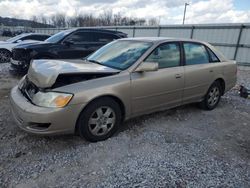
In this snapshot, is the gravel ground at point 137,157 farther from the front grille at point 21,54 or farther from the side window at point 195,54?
the front grille at point 21,54

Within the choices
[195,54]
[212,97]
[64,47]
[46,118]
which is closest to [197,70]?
[195,54]

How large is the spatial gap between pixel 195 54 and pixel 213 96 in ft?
3.69

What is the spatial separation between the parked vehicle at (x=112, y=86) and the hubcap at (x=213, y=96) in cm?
15

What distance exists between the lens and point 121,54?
3.86 m

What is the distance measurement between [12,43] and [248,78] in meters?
10.4

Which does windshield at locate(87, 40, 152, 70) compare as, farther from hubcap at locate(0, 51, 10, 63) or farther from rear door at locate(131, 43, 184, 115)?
hubcap at locate(0, 51, 10, 63)

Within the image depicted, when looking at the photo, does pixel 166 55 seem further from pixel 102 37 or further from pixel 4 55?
pixel 4 55

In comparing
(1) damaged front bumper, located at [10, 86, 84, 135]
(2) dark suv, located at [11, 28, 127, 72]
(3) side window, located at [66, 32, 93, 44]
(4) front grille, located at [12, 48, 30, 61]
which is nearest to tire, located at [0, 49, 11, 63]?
(2) dark suv, located at [11, 28, 127, 72]

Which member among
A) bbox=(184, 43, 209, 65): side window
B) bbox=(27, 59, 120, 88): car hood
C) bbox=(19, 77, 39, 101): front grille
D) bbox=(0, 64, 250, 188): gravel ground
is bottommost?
bbox=(0, 64, 250, 188): gravel ground

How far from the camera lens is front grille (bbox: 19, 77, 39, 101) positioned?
3.14 m

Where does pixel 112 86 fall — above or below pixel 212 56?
below

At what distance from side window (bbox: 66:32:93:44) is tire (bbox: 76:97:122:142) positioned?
5060 mm

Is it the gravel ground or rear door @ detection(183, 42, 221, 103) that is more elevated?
rear door @ detection(183, 42, 221, 103)

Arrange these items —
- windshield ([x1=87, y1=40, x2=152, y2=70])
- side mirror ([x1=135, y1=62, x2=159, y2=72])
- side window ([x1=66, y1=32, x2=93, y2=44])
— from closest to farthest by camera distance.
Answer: side mirror ([x1=135, y1=62, x2=159, y2=72]), windshield ([x1=87, y1=40, x2=152, y2=70]), side window ([x1=66, y1=32, x2=93, y2=44])
